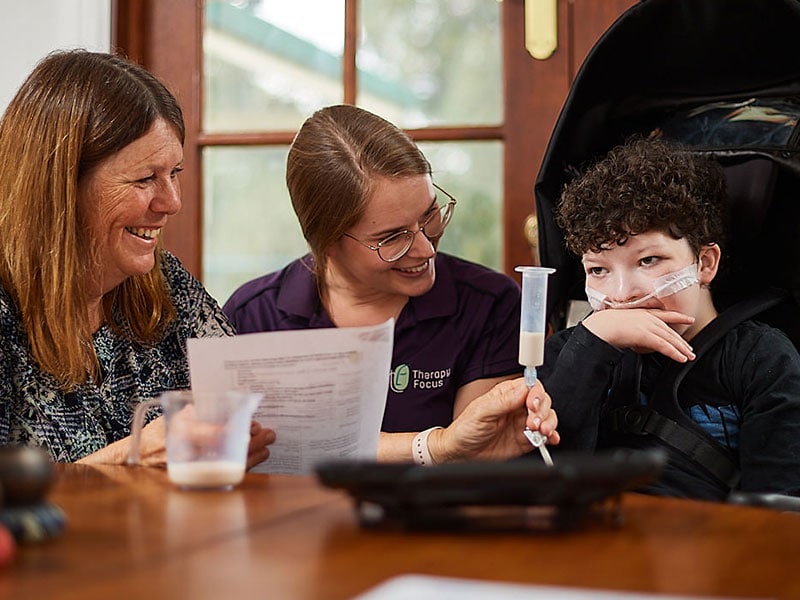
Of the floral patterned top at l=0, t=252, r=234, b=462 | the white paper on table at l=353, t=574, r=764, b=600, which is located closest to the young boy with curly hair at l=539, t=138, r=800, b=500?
the floral patterned top at l=0, t=252, r=234, b=462

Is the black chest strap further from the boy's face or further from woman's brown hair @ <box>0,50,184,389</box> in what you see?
woman's brown hair @ <box>0,50,184,389</box>

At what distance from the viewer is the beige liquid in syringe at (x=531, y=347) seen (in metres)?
1.40

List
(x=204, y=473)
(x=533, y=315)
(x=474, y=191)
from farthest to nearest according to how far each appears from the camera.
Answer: (x=474, y=191) → (x=533, y=315) → (x=204, y=473)

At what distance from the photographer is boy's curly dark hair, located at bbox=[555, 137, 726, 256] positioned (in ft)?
5.48

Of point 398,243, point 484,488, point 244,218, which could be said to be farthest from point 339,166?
point 484,488

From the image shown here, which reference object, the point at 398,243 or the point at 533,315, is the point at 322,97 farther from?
the point at 533,315

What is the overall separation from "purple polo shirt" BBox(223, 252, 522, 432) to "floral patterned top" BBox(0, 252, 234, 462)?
0.22m

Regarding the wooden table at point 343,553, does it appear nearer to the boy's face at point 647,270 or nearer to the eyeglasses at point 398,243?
the boy's face at point 647,270

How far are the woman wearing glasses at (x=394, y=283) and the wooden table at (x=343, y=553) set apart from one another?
2.80 feet

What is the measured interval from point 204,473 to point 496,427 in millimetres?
597

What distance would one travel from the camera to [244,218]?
263 cm

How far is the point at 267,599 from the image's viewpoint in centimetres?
64

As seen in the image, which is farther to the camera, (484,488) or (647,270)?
(647,270)

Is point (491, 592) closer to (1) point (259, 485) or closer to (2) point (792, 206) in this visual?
Answer: (1) point (259, 485)
